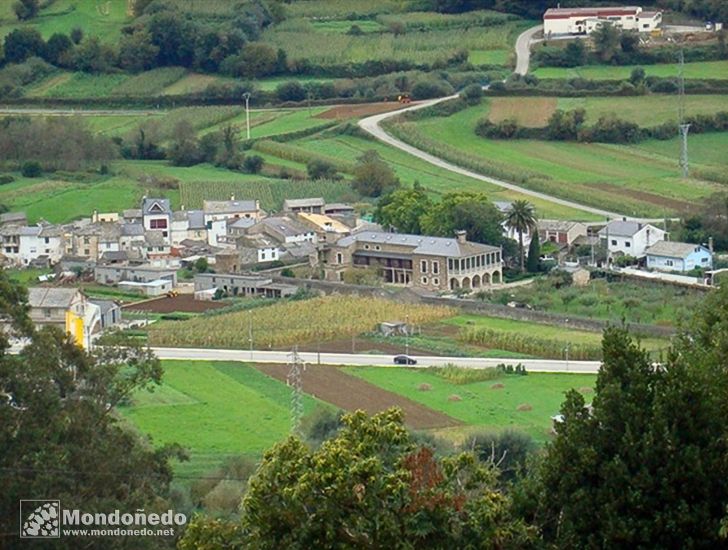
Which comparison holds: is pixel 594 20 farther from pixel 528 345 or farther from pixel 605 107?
pixel 528 345

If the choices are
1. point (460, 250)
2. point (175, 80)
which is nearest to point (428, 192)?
point (460, 250)

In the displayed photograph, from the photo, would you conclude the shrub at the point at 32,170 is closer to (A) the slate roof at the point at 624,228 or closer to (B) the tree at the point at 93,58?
(B) the tree at the point at 93,58

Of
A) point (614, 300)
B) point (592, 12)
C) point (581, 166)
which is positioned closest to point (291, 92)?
point (592, 12)

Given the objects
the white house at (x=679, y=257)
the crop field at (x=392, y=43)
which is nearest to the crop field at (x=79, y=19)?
the crop field at (x=392, y=43)

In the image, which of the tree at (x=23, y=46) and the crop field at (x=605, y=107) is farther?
the tree at (x=23, y=46)

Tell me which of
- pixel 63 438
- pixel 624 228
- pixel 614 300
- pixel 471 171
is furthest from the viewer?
pixel 471 171

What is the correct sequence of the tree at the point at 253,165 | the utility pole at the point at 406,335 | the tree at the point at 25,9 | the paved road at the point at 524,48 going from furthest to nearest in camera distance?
1. the tree at the point at 25,9
2. the paved road at the point at 524,48
3. the tree at the point at 253,165
4. the utility pole at the point at 406,335

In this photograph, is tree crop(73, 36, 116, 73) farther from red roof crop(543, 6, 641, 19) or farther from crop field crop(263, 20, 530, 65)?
red roof crop(543, 6, 641, 19)
